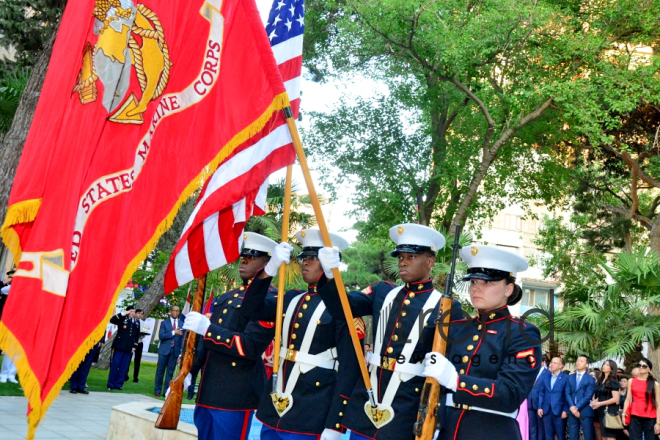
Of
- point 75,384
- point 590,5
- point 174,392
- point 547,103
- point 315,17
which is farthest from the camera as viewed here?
point 315,17

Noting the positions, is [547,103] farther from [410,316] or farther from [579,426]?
[410,316]

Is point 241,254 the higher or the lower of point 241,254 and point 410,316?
the higher

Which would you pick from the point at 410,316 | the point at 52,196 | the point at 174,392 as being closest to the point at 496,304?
the point at 410,316

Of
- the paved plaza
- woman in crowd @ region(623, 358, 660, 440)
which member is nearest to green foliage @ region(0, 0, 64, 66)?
the paved plaza

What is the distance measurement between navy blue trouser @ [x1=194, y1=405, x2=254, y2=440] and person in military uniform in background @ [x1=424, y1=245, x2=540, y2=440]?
219cm

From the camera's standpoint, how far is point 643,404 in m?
11.6

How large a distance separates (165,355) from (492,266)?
41.4 ft

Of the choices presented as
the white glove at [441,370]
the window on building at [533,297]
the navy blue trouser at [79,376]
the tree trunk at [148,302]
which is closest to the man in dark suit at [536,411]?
the navy blue trouser at [79,376]

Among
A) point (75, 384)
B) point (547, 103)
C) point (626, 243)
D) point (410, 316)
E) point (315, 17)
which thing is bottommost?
point (75, 384)

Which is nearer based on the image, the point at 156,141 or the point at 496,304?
the point at 496,304

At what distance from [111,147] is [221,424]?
261 cm

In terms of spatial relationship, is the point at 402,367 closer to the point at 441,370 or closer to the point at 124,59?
the point at 441,370

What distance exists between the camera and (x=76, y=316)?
3.90 m

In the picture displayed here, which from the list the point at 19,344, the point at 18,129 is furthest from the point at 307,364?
the point at 18,129
